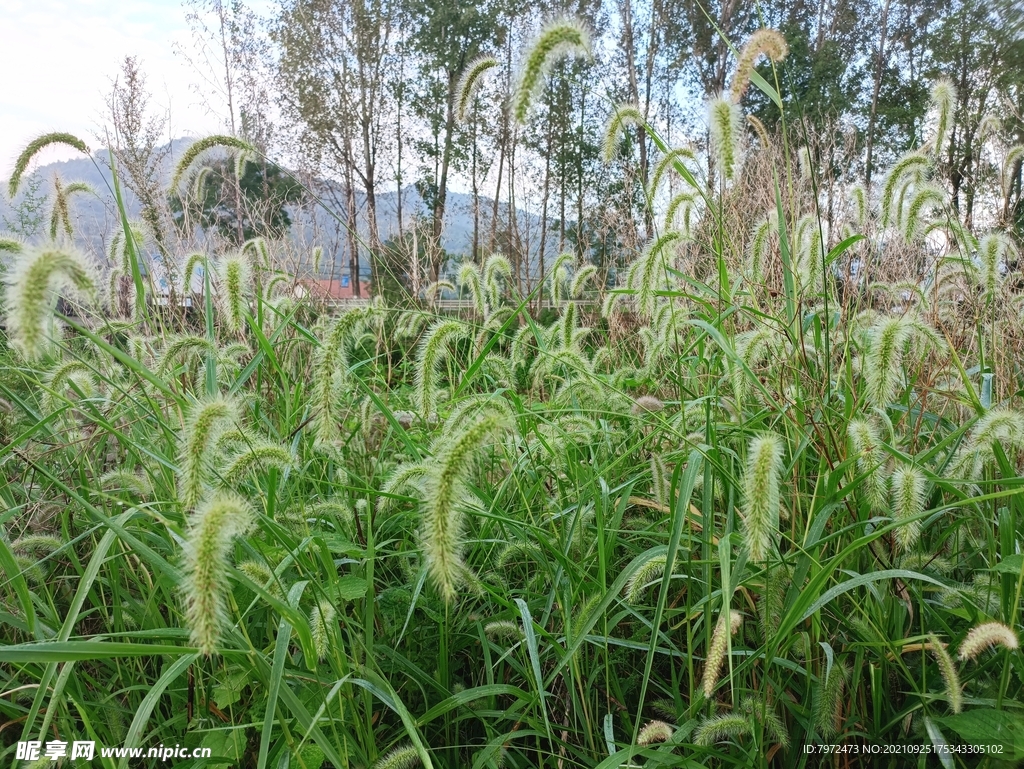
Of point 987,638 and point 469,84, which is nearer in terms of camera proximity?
point 987,638

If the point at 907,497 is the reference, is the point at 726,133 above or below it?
above

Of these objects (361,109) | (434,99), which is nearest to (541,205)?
(434,99)

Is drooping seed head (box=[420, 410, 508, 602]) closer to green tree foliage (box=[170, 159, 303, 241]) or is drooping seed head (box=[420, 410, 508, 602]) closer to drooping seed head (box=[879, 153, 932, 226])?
green tree foliage (box=[170, 159, 303, 241])

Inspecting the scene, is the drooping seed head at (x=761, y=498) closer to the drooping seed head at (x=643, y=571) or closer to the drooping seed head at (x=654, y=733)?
the drooping seed head at (x=643, y=571)

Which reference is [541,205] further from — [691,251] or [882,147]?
[691,251]

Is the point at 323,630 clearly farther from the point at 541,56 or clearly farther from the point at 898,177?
the point at 898,177

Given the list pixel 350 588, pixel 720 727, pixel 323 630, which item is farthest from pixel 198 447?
pixel 720 727

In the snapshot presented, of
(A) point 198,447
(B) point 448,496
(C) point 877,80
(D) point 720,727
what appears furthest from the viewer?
(C) point 877,80

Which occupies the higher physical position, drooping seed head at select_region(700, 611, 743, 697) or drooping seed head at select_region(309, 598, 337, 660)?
drooping seed head at select_region(700, 611, 743, 697)

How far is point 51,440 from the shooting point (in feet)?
7.20

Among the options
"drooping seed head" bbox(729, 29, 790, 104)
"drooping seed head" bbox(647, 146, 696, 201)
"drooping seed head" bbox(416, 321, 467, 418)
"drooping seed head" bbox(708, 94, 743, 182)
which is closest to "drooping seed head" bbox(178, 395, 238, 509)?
"drooping seed head" bbox(416, 321, 467, 418)

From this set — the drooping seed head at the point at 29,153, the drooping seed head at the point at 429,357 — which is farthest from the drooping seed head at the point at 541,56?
the drooping seed head at the point at 29,153

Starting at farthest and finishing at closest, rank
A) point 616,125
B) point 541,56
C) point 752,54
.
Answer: point 616,125
point 752,54
point 541,56

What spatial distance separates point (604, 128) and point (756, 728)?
1.61 meters
